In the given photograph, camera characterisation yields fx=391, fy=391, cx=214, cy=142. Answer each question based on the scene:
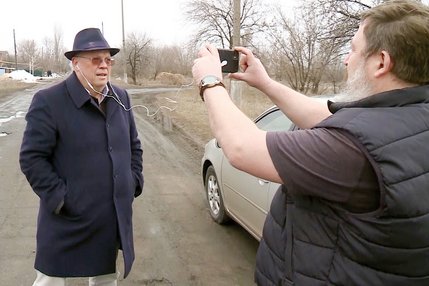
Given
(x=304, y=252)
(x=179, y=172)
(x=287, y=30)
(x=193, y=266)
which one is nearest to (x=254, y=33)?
(x=287, y=30)

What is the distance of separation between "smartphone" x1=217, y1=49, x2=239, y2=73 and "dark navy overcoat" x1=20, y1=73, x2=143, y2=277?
104 cm

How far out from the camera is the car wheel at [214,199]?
455cm

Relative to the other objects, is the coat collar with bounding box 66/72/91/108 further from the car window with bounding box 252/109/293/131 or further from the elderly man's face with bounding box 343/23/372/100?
the car window with bounding box 252/109/293/131

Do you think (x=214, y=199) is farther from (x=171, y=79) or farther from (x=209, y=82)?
(x=171, y=79)

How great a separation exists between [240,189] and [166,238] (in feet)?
3.41

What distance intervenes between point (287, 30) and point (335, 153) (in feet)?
74.4

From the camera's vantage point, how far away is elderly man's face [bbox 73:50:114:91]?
250cm

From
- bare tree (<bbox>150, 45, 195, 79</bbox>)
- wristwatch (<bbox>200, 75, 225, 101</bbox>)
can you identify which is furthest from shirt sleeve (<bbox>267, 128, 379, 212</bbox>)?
bare tree (<bbox>150, 45, 195, 79</bbox>)

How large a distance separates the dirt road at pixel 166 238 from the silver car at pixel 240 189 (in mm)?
282

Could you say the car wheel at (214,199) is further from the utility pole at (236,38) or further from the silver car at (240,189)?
the utility pole at (236,38)

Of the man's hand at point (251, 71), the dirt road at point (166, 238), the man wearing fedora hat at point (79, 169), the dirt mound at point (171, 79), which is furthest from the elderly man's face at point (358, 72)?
the dirt mound at point (171, 79)

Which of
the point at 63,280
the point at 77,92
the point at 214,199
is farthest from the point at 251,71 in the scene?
the point at 214,199

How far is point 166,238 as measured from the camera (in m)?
4.23

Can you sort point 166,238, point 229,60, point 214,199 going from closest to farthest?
point 229,60 → point 166,238 → point 214,199
